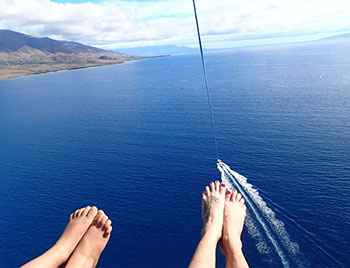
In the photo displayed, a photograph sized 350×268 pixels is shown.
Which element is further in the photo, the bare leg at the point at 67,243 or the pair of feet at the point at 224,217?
the pair of feet at the point at 224,217

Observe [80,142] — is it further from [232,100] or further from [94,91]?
[94,91]

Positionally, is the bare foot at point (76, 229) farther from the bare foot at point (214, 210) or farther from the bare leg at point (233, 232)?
the bare leg at point (233, 232)

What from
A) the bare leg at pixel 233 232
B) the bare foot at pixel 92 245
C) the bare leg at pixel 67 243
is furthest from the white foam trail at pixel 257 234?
the bare leg at pixel 67 243

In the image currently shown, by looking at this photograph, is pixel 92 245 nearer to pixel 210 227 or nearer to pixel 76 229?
pixel 76 229

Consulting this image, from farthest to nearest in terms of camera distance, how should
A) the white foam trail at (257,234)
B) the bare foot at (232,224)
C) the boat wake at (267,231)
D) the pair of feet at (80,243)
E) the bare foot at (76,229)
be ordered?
the white foam trail at (257,234) → the boat wake at (267,231) → the bare foot at (76,229) → the pair of feet at (80,243) → the bare foot at (232,224)

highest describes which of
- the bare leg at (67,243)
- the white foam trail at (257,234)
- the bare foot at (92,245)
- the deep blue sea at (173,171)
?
the bare leg at (67,243)

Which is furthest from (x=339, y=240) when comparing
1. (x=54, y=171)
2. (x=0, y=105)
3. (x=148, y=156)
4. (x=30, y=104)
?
(x=0, y=105)

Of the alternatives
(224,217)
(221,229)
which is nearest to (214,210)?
(224,217)

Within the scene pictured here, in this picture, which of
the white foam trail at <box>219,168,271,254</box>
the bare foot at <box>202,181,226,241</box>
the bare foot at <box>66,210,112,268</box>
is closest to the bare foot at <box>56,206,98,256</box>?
the bare foot at <box>66,210,112,268</box>
